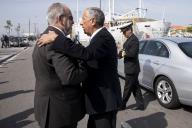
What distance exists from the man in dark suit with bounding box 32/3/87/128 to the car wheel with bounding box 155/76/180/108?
4155mm

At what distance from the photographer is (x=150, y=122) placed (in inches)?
254

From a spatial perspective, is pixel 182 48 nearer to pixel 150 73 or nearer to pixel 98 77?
pixel 150 73

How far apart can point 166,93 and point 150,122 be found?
121 cm

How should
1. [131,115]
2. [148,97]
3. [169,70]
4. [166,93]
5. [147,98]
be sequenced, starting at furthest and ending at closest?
1. [148,97]
2. [147,98]
3. [166,93]
4. [169,70]
5. [131,115]

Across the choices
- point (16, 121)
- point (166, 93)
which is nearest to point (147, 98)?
point (166, 93)

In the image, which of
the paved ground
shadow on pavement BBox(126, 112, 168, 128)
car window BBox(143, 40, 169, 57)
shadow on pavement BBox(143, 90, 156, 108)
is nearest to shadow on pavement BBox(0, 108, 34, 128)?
the paved ground

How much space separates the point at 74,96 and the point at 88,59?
A: 39 centimetres

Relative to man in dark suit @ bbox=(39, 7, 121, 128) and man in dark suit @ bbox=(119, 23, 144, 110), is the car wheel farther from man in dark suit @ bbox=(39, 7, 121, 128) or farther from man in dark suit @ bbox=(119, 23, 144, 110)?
man in dark suit @ bbox=(39, 7, 121, 128)

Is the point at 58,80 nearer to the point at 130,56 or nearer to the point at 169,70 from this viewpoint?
the point at 130,56

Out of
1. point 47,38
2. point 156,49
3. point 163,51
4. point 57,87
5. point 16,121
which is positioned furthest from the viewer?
point 156,49

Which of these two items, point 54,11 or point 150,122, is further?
point 150,122

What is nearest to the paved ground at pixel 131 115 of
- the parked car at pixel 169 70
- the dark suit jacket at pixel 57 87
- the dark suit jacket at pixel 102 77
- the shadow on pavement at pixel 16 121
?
the shadow on pavement at pixel 16 121

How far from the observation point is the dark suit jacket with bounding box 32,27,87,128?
9.86 feet

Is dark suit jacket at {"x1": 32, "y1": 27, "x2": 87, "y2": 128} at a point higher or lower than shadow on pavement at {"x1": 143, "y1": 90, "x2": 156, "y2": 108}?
higher
